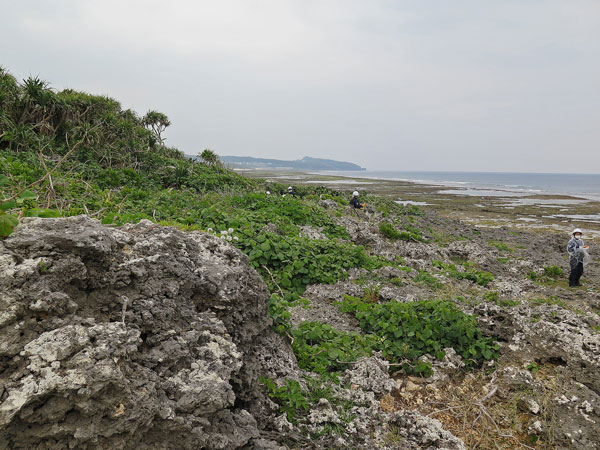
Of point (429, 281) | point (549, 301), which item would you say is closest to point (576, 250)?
point (549, 301)

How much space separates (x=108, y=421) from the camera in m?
1.88

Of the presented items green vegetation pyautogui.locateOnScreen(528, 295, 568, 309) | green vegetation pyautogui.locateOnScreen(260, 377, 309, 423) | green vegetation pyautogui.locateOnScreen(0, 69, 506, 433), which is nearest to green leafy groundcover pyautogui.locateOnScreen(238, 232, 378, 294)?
green vegetation pyautogui.locateOnScreen(0, 69, 506, 433)

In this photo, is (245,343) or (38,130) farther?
(38,130)

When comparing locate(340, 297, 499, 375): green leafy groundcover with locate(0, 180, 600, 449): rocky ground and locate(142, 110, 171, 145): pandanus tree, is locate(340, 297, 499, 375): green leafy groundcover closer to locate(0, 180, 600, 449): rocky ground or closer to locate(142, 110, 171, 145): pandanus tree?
locate(0, 180, 600, 449): rocky ground

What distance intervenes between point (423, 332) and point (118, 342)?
3.82m

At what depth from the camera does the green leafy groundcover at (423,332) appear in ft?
14.3

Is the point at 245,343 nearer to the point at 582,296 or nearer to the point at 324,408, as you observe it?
the point at 324,408

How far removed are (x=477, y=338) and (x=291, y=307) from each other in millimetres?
2693

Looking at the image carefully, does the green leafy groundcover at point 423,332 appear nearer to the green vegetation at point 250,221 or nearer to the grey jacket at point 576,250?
the green vegetation at point 250,221

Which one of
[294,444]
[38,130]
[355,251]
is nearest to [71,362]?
[294,444]

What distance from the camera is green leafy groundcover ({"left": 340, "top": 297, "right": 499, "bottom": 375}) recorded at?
14.3 ft

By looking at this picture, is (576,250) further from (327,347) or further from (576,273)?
(327,347)

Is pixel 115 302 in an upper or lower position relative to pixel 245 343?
upper

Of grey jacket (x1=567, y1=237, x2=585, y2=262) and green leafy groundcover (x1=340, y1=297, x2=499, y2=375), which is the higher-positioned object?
grey jacket (x1=567, y1=237, x2=585, y2=262)
